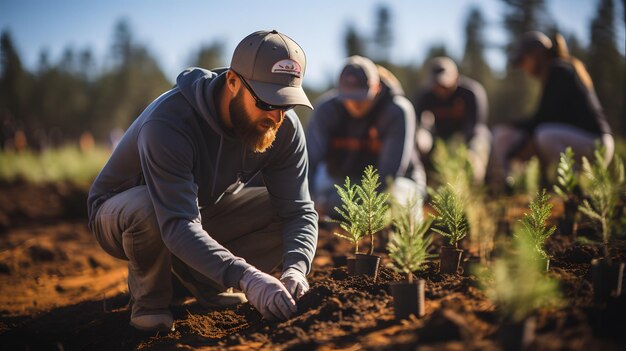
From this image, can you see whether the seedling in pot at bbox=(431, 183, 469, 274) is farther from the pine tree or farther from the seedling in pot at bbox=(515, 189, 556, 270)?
the pine tree

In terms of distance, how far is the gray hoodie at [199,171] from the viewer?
8.18 ft

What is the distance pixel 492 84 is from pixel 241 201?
38.2m

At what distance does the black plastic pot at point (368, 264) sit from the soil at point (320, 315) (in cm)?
5

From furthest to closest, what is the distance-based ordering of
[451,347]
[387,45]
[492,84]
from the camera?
1. [387,45]
2. [492,84]
3. [451,347]

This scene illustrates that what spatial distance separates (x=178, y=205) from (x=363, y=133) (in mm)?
3418

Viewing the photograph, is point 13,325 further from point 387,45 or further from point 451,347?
point 387,45

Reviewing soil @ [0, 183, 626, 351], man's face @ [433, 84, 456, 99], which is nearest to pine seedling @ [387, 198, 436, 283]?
soil @ [0, 183, 626, 351]

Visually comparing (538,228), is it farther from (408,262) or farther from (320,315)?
(320,315)

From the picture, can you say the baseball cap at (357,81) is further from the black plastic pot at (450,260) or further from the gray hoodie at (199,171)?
the black plastic pot at (450,260)

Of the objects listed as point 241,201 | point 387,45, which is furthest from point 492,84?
point 241,201

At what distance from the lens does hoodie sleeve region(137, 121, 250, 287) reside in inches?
96.8

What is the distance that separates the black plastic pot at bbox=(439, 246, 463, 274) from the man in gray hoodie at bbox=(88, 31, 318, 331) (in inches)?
28.0

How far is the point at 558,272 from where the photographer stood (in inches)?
97.3

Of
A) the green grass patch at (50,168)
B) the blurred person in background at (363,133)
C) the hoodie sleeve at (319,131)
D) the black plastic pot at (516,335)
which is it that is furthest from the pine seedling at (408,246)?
the green grass patch at (50,168)
